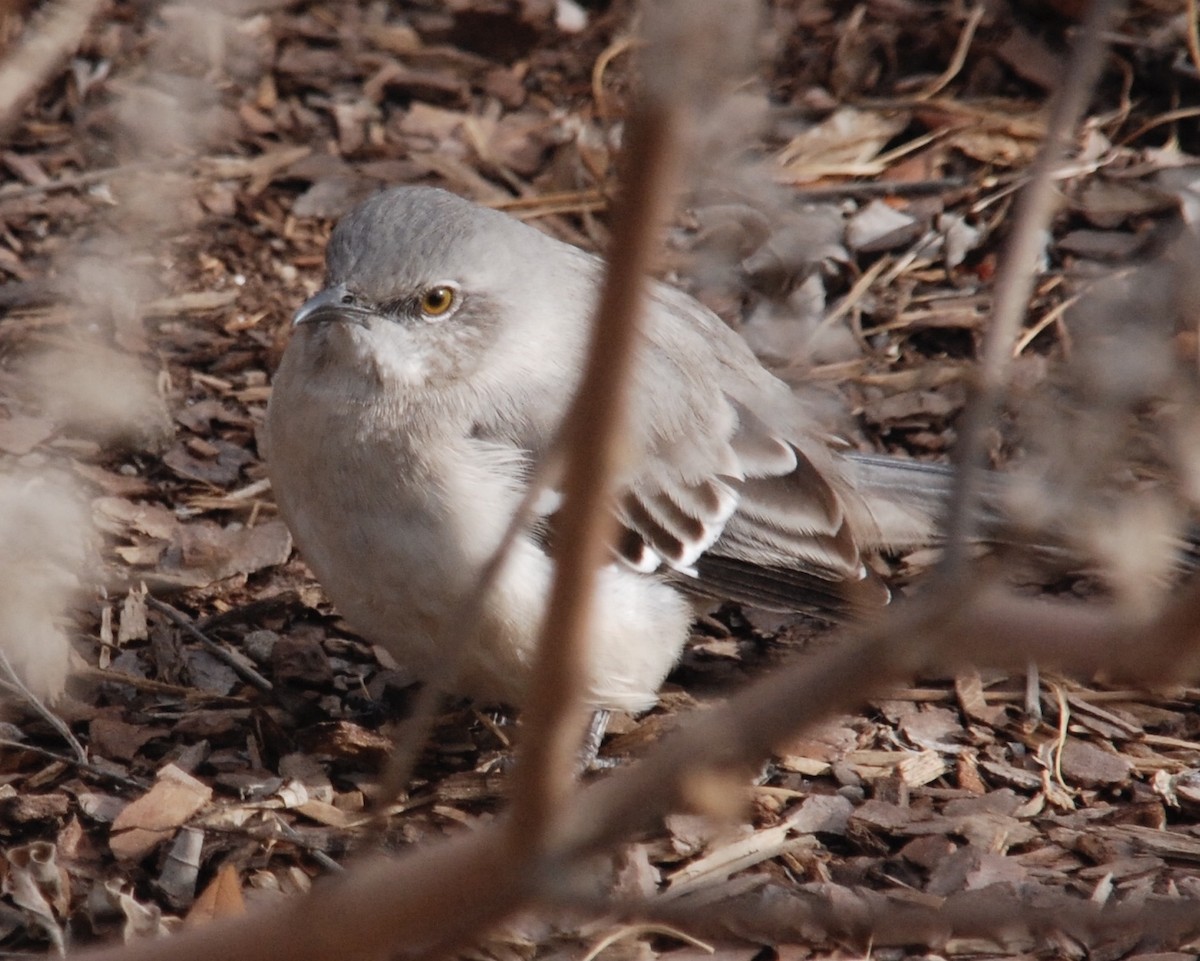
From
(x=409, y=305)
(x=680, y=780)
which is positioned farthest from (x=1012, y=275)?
(x=409, y=305)

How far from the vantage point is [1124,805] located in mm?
5086

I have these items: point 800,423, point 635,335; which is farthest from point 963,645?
point 800,423

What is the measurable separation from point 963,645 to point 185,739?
12.8 feet

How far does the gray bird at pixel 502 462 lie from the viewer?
4914mm

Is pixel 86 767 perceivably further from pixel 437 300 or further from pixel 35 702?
pixel 437 300

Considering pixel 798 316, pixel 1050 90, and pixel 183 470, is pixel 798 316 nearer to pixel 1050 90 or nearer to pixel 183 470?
pixel 1050 90

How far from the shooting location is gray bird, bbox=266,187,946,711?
491 centimetres

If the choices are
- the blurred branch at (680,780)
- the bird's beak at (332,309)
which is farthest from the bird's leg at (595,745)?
the blurred branch at (680,780)

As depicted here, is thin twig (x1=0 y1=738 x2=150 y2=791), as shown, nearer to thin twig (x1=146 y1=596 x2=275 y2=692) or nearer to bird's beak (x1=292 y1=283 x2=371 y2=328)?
thin twig (x1=146 y1=596 x2=275 y2=692)

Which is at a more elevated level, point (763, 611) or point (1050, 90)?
point (1050, 90)

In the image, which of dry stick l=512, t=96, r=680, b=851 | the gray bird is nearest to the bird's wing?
the gray bird

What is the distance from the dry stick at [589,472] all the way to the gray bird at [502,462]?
2.82m

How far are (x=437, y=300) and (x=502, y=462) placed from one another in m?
0.58

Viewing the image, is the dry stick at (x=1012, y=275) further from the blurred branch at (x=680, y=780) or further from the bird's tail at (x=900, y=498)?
the bird's tail at (x=900, y=498)
